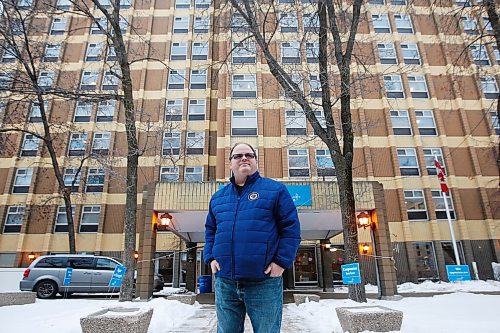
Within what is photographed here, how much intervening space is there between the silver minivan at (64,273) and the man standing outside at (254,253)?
11765 millimetres

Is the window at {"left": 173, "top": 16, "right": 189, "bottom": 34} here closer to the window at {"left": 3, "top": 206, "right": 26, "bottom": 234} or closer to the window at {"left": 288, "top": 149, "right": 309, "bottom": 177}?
the window at {"left": 288, "top": 149, "right": 309, "bottom": 177}

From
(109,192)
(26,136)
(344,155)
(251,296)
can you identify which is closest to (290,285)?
(344,155)

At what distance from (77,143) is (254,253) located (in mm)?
24973

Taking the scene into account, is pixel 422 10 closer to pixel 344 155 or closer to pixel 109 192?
pixel 344 155

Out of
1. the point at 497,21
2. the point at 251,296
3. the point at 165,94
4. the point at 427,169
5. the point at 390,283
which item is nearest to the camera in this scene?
the point at 251,296

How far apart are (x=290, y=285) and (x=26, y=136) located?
841 inches

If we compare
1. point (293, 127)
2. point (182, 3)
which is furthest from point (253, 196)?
point (182, 3)

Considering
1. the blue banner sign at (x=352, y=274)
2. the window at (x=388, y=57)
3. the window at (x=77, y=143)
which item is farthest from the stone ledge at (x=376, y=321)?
the window at (x=388, y=57)

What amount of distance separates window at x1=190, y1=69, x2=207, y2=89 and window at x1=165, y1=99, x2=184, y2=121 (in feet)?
5.88

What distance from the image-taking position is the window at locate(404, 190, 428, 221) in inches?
843

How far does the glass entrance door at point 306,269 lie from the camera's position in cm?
2203

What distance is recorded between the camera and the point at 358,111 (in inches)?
925

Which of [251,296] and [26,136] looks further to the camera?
[26,136]

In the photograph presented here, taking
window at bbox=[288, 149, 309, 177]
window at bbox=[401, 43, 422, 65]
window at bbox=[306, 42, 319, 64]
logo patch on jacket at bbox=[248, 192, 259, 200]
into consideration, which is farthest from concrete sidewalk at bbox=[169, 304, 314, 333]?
window at bbox=[401, 43, 422, 65]
